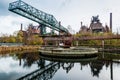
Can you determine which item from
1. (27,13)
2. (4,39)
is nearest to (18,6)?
(27,13)

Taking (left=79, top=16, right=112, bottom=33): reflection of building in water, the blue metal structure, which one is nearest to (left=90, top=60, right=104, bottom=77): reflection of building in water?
the blue metal structure

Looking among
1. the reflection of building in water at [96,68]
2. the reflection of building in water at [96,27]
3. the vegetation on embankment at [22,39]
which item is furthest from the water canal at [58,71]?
the reflection of building in water at [96,27]

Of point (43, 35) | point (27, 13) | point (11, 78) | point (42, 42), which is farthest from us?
point (43, 35)

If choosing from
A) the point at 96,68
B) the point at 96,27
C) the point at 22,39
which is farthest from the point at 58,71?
the point at 96,27

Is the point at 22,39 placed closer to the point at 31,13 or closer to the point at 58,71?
the point at 31,13

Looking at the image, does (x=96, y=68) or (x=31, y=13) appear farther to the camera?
(x=31, y=13)

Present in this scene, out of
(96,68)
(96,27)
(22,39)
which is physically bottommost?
(96,68)

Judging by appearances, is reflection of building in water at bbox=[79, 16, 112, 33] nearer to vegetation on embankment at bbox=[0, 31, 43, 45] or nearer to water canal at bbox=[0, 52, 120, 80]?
vegetation on embankment at bbox=[0, 31, 43, 45]

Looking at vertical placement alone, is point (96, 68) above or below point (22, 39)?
below

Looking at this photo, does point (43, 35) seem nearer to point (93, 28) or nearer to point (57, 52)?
point (93, 28)

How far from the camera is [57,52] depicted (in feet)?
108

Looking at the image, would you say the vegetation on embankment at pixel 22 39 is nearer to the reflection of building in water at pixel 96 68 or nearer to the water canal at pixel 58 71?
the water canal at pixel 58 71

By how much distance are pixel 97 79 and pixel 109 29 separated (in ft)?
236

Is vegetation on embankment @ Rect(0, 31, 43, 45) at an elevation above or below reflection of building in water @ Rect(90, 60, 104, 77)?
above
